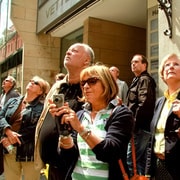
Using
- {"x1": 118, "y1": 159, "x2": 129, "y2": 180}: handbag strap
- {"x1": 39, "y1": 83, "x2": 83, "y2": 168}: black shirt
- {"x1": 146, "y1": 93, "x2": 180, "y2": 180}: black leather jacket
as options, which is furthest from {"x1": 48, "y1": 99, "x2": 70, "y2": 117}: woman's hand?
{"x1": 146, "y1": 93, "x2": 180, "y2": 180}: black leather jacket

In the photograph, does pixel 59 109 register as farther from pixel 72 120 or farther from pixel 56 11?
pixel 56 11

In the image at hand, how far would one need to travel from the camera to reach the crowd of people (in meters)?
1.65

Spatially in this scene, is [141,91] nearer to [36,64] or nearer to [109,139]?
[109,139]

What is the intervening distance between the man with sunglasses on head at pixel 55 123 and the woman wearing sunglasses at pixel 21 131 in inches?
44.5

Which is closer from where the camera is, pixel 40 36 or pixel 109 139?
pixel 109 139

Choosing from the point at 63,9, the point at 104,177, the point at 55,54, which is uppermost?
the point at 63,9

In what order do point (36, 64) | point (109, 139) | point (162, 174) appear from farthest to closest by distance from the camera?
point (36, 64)
point (162, 174)
point (109, 139)

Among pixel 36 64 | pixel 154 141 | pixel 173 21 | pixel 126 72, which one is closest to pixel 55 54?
pixel 36 64

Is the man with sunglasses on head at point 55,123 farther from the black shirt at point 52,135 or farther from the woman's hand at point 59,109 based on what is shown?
the woman's hand at point 59,109

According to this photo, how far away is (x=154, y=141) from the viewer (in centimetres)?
250

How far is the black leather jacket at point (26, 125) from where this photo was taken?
349 centimetres

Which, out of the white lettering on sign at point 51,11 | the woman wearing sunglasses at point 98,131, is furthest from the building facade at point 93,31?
the woman wearing sunglasses at point 98,131

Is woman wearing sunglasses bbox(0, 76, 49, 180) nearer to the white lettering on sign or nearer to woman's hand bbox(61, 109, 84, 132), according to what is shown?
woman's hand bbox(61, 109, 84, 132)

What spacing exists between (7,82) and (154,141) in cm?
461
